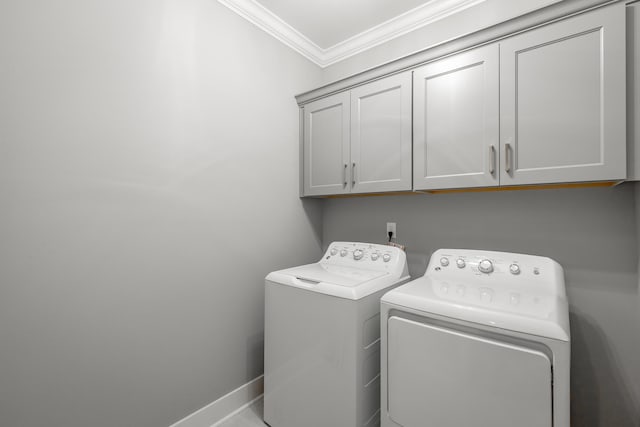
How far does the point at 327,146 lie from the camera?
213 centimetres

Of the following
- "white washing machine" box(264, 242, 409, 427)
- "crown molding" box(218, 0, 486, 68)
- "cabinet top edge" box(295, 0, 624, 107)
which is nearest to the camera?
"cabinet top edge" box(295, 0, 624, 107)

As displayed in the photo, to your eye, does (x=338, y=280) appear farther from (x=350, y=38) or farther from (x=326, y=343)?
(x=350, y=38)

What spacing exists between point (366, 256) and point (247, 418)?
4.06 ft

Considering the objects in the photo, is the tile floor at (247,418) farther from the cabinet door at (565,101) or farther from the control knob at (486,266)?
the cabinet door at (565,101)

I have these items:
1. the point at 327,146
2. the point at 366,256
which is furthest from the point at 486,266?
the point at 327,146

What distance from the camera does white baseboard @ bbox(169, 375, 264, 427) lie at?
5.32ft

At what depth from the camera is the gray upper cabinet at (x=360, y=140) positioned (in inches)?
69.3

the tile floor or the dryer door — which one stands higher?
the dryer door

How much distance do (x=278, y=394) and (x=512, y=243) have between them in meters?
1.60

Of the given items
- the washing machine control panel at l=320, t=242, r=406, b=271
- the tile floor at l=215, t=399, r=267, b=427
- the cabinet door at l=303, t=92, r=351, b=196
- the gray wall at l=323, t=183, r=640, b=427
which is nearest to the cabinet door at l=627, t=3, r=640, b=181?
the gray wall at l=323, t=183, r=640, b=427

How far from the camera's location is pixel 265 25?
2018 mm

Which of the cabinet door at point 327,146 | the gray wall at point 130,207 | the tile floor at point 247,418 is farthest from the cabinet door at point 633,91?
the tile floor at point 247,418

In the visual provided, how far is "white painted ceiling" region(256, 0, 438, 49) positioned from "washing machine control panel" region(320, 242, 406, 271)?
62.9 inches

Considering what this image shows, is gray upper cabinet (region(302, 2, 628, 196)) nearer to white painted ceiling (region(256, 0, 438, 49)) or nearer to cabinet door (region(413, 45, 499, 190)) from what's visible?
cabinet door (region(413, 45, 499, 190))
